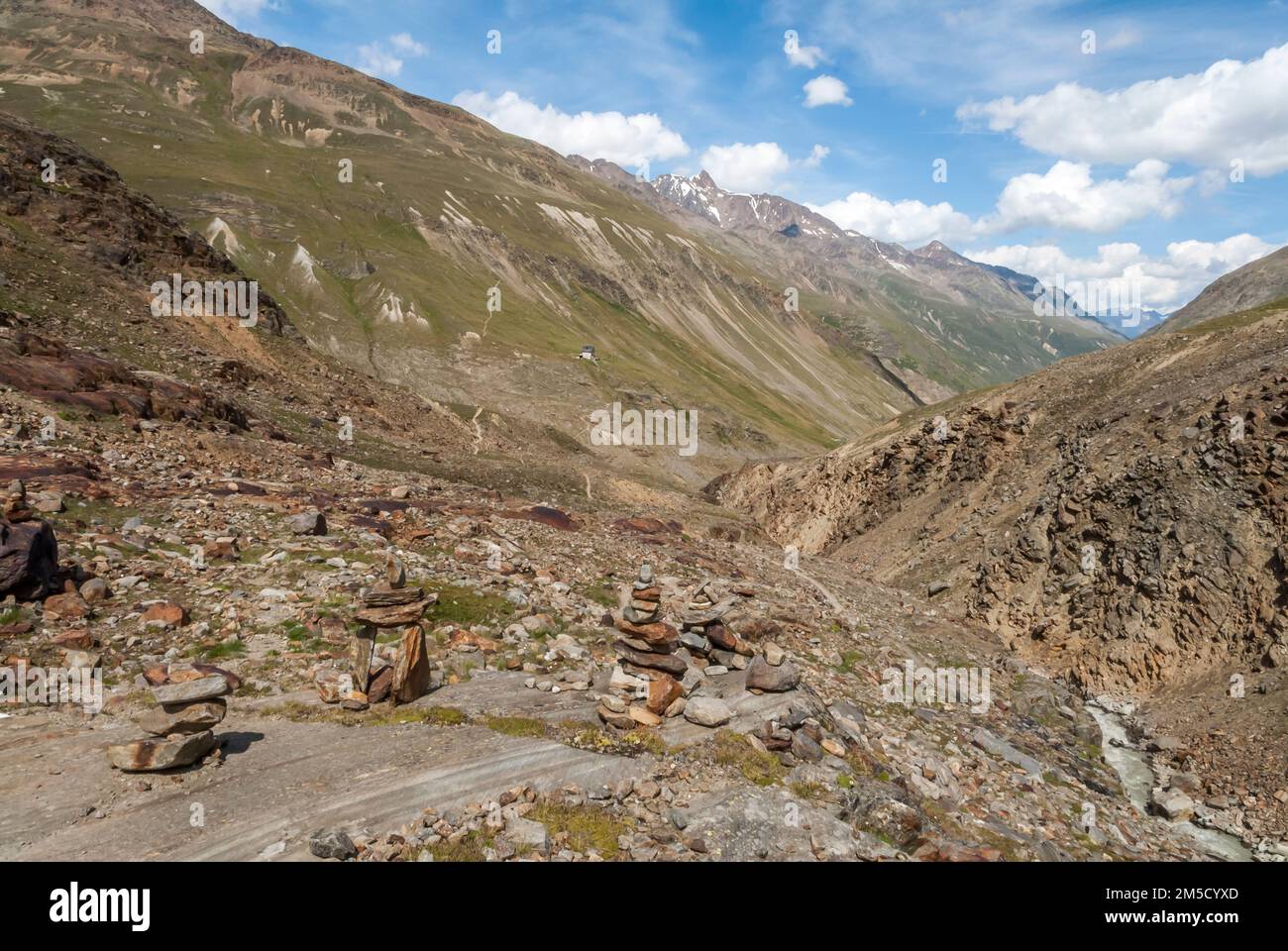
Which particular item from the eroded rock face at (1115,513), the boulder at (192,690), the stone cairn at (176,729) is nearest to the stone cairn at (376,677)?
the stone cairn at (176,729)

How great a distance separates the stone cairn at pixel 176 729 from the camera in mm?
9922

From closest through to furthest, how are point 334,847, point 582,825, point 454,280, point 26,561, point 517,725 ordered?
point 334,847, point 582,825, point 517,725, point 26,561, point 454,280

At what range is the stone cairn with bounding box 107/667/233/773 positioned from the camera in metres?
9.92

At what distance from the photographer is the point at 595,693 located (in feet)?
47.9

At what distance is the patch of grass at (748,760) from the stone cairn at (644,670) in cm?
133

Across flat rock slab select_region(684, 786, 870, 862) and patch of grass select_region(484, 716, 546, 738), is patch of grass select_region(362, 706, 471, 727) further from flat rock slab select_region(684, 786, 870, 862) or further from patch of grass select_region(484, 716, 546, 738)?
flat rock slab select_region(684, 786, 870, 862)

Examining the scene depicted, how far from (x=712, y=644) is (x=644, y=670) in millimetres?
2395

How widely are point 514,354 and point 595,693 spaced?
91.8m

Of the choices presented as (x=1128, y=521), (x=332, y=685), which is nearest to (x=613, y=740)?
(x=332, y=685)

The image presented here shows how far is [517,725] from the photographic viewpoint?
12.8m

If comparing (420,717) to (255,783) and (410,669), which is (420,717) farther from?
(255,783)

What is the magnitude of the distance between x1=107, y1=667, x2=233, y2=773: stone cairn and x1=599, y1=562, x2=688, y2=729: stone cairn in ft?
21.5

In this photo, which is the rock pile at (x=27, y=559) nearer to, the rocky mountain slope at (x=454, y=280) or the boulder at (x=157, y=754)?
the boulder at (x=157, y=754)

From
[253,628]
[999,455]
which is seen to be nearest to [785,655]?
[253,628]
